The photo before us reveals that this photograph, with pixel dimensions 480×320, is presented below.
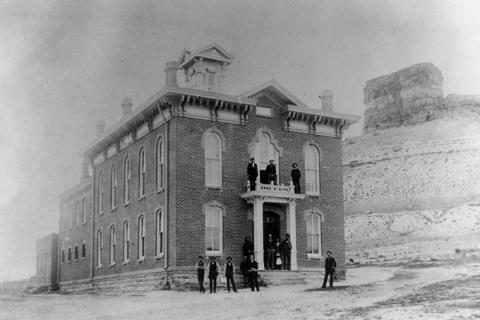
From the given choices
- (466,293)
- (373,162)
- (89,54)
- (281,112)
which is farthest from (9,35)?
(373,162)

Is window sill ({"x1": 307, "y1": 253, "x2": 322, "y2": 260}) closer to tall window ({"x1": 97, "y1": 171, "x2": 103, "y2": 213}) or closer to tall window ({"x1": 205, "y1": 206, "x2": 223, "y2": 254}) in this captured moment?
tall window ({"x1": 205, "y1": 206, "x2": 223, "y2": 254})

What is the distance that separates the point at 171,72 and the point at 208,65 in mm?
2044

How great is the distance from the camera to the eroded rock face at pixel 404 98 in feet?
385

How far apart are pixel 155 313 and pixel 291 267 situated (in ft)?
31.4

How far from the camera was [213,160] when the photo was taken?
82.9 ft

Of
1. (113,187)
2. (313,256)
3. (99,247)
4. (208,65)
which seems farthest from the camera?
(99,247)

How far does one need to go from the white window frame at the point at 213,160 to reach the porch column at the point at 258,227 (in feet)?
5.13

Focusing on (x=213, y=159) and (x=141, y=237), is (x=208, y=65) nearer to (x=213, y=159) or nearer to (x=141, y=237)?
(x=213, y=159)

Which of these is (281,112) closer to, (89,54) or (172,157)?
(172,157)

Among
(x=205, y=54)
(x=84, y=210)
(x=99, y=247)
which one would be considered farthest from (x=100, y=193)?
(x=205, y=54)

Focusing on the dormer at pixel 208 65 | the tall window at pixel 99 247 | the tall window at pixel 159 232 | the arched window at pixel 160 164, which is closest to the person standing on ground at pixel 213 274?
the tall window at pixel 159 232

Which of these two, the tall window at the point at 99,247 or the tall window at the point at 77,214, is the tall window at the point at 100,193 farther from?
the tall window at the point at 77,214

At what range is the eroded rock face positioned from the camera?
117500mm

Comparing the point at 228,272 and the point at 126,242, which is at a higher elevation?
the point at 126,242
